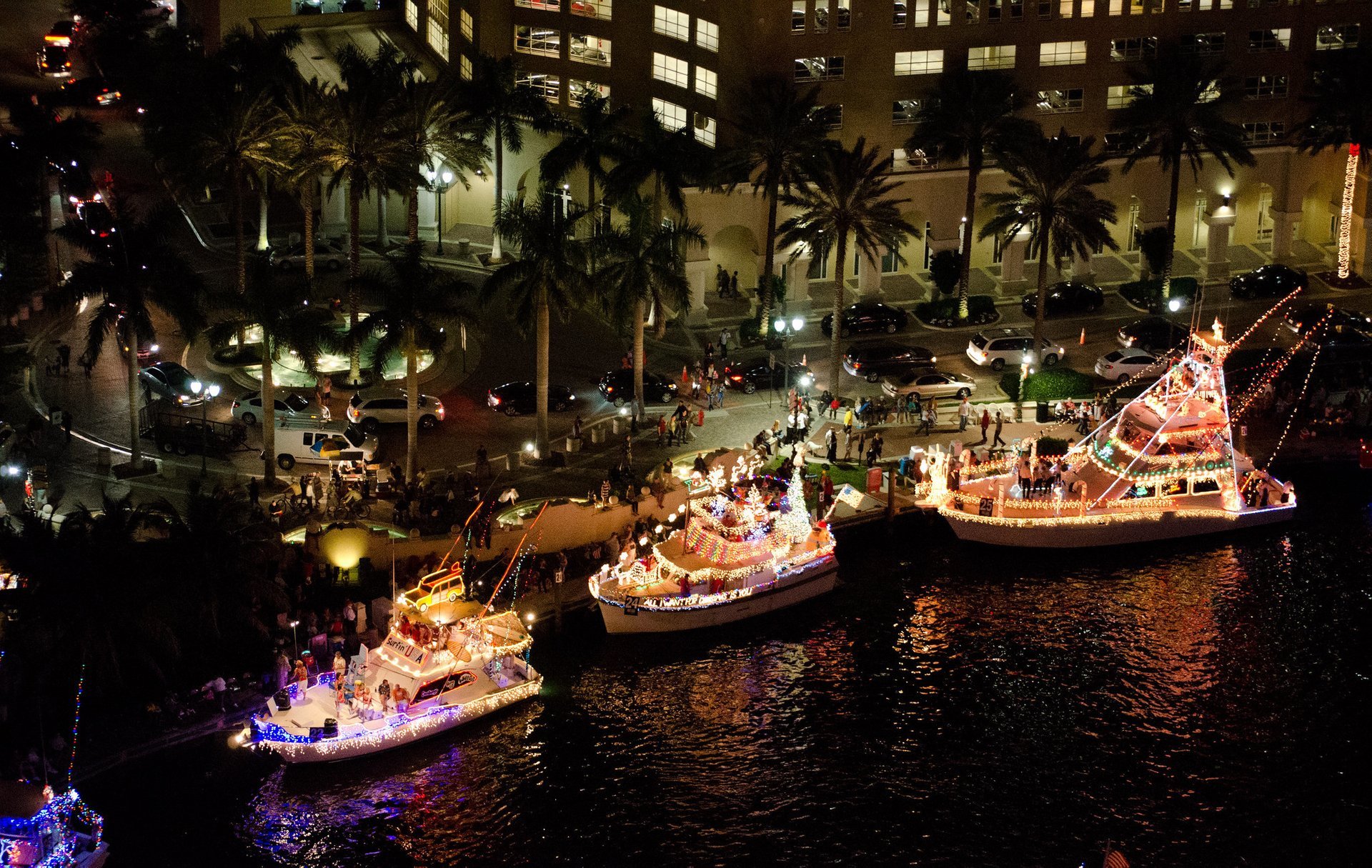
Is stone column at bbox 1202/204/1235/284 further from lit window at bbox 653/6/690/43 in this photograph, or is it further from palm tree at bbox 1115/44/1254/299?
lit window at bbox 653/6/690/43

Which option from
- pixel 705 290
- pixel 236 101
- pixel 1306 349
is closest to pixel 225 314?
pixel 236 101

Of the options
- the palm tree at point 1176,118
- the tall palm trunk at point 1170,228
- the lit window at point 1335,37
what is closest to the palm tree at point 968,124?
the palm tree at point 1176,118

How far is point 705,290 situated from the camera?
106 metres

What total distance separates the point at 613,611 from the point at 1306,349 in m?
47.3

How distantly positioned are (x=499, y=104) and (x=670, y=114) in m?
10.2

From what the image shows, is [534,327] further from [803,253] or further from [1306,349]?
[1306,349]

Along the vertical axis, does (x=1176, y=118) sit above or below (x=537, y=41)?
below

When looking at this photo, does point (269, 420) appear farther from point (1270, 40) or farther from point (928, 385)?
point (1270, 40)

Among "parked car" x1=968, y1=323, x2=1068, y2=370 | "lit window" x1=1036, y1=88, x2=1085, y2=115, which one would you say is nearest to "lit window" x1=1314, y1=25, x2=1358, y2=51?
"lit window" x1=1036, y1=88, x2=1085, y2=115

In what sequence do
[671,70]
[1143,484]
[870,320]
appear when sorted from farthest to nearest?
[671,70], [870,320], [1143,484]

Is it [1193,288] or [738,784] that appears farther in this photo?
[1193,288]

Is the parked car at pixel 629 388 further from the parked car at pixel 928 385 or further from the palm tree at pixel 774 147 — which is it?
the parked car at pixel 928 385

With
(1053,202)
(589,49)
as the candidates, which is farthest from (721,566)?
(589,49)

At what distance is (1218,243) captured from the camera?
370 ft
